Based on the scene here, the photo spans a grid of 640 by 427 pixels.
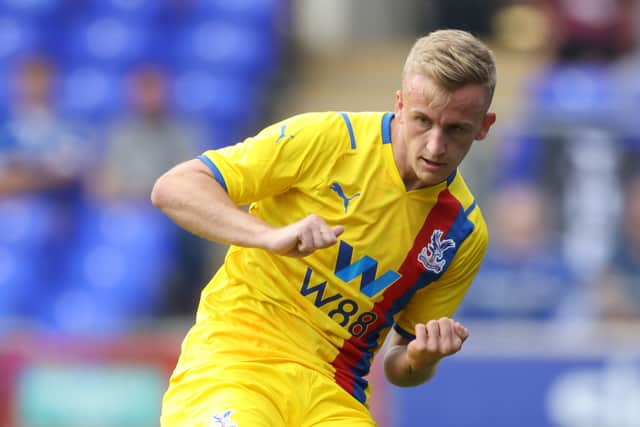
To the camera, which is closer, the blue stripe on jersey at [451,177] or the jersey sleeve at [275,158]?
the jersey sleeve at [275,158]

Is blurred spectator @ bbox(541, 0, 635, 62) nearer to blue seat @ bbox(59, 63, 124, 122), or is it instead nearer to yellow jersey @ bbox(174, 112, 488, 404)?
blue seat @ bbox(59, 63, 124, 122)

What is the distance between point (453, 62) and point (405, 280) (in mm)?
844

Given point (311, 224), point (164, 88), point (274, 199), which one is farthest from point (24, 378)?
point (311, 224)

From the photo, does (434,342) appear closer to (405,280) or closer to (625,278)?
(405,280)

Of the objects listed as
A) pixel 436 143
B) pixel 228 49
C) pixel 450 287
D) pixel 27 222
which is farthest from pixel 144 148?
pixel 436 143

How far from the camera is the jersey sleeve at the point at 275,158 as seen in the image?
4.42 m

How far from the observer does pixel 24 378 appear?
31.8 ft

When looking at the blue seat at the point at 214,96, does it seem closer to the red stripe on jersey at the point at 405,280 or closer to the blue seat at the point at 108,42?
the blue seat at the point at 108,42

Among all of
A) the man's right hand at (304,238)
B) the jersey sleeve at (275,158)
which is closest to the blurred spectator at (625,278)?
the jersey sleeve at (275,158)

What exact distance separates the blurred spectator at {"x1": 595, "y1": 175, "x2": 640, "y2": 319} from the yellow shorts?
15.8 feet

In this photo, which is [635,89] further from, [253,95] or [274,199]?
Result: [274,199]

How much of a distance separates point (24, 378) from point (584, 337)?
4028 mm

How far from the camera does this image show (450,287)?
4.88 meters

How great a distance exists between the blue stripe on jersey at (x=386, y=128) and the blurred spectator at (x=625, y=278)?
4764mm
